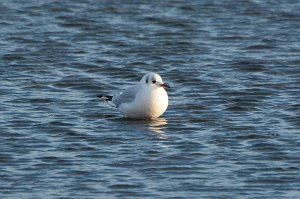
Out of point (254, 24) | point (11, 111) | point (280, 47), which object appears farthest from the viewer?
point (254, 24)

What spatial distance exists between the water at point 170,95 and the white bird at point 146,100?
0.52ft

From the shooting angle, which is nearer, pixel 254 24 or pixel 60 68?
pixel 60 68

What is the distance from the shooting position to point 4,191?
1114 centimetres

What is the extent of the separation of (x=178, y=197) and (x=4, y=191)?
1.54 m

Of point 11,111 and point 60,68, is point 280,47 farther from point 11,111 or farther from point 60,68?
point 11,111

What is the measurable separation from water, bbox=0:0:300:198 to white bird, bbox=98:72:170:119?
0.52ft

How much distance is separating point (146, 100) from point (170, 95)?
189 centimetres

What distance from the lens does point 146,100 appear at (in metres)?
14.3

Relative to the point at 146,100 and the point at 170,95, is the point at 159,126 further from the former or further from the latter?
the point at 170,95

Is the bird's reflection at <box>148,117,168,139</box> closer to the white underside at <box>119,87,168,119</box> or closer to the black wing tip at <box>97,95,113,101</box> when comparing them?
the white underside at <box>119,87,168,119</box>

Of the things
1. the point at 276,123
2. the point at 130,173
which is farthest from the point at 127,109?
the point at 130,173

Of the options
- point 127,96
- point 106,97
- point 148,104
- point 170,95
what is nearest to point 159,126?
point 148,104

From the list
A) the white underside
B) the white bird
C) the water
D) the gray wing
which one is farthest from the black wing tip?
the white underside

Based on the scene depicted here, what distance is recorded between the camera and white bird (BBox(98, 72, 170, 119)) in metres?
14.3
